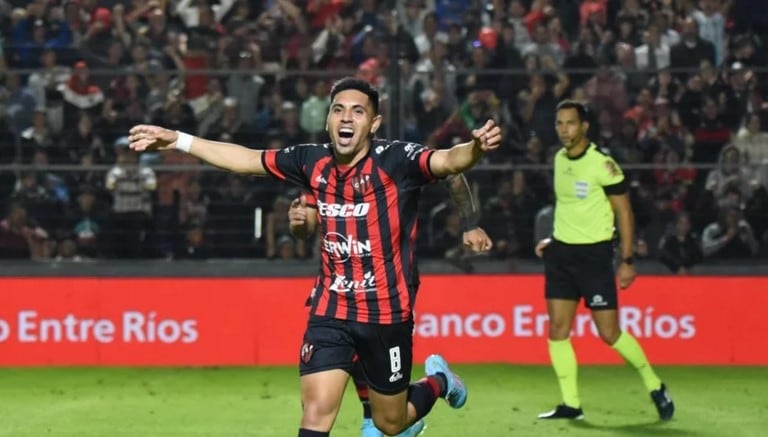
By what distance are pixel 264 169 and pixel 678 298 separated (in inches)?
293

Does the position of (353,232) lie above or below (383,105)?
below

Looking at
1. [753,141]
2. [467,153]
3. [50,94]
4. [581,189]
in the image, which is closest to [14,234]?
[50,94]

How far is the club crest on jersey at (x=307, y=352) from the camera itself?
21.7 feet

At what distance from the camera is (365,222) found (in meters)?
6.60

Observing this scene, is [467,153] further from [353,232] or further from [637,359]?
[637,359]

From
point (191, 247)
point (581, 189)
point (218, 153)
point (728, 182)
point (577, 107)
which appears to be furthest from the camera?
point (728, 182)

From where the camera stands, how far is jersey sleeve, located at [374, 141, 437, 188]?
21.5ft

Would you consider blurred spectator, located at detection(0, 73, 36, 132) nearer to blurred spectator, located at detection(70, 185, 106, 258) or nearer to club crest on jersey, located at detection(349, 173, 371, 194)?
blurred spectator, located at detection(70, 185, 106, 258)

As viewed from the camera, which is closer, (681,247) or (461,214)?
(461,214)

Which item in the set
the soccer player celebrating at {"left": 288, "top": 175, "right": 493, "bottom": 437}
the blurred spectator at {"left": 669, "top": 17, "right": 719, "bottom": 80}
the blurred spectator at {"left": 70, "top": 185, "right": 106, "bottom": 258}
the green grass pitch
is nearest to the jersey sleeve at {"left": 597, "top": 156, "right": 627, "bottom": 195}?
the green grass pitch

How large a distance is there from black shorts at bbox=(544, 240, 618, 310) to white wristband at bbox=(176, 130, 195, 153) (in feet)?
13.0

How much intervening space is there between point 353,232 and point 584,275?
12.0ft

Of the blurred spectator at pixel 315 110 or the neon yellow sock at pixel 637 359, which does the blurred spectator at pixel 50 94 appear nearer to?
the blurred spectator at pixel 315 110

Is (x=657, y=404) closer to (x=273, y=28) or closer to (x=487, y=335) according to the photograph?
(x=487, y=335)
